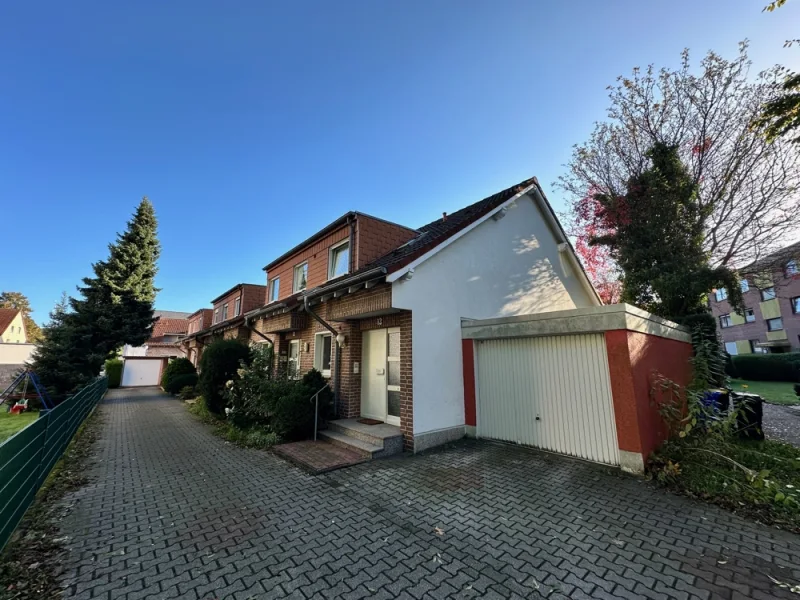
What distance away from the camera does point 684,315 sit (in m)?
10.3

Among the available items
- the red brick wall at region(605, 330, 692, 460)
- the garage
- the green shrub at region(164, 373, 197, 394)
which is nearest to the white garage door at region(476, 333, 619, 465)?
the red brick wall at region(605, 330, 692, 460)

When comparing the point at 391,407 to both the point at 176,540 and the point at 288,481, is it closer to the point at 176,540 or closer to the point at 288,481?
the point at 288,481

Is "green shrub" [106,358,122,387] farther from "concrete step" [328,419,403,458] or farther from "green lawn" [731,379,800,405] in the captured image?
"green lawn" [731,379,800,405]

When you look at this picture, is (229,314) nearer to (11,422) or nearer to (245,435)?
(11,422)

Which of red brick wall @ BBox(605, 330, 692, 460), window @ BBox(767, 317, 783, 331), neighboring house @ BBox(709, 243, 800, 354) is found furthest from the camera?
window @ BBox(767, 317, 783, 331)

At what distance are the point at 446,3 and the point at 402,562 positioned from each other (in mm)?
10107

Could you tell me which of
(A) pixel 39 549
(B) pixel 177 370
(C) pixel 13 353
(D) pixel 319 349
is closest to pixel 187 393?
(B) pixel 177 370

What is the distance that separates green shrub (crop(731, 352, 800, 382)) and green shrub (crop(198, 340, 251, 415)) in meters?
28.9

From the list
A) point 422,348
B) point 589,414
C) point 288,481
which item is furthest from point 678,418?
point 288,481

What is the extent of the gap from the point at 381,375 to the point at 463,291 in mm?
2877

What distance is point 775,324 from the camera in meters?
28.3

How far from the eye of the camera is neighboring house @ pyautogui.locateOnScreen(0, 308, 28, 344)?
3472 centimetres

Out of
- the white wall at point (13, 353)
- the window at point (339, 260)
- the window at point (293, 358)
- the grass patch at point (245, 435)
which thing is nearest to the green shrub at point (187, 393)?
the grass patch at point (245, 435)

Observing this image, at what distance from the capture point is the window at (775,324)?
27.8 metres
